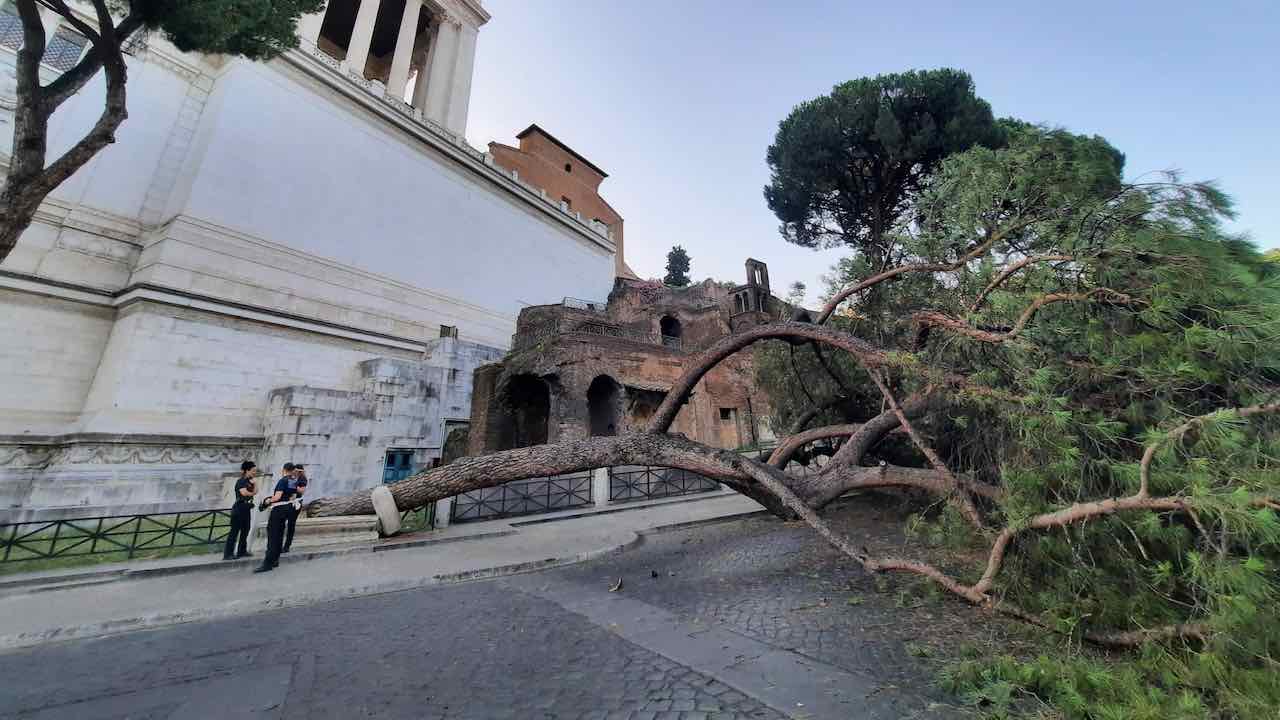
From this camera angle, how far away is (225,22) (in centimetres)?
758

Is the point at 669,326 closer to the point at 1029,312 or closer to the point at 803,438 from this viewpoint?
the point at 803,438

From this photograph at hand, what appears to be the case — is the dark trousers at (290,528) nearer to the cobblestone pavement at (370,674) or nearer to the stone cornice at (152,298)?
the cobblestone pavement at (370,674)

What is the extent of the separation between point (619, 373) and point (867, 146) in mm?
13640

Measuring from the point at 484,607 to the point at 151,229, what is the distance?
18.1 meters

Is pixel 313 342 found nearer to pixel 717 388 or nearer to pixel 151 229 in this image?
pixel 151 229

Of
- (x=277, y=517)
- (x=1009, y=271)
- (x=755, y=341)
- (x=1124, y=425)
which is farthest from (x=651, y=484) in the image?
(x=1124, y=425)

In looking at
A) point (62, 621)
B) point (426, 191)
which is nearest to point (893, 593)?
point (62, 621)

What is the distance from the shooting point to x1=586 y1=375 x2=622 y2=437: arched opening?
20.3 m

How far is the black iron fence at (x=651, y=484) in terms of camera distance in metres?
12.8

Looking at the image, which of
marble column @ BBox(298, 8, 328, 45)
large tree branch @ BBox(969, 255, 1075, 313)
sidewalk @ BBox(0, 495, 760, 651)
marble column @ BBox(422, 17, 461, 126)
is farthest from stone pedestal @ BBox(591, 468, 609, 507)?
marble column @ BBox(422, 17, 461, 126)

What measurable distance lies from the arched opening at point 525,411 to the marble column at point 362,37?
17.0m

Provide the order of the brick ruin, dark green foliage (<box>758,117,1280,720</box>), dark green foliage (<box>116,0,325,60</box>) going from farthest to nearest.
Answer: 1. the brick ruin
2. dark green foliage (<box>116,0,325,60</box>)
3. dark green foliage (<box>758,117,1280,720</box>)

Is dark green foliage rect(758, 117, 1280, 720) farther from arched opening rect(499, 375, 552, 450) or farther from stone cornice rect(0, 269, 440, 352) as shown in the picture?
stone cornice rect(0, 269, 440, 352)

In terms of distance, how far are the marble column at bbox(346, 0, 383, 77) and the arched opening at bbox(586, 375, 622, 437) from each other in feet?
61.6
